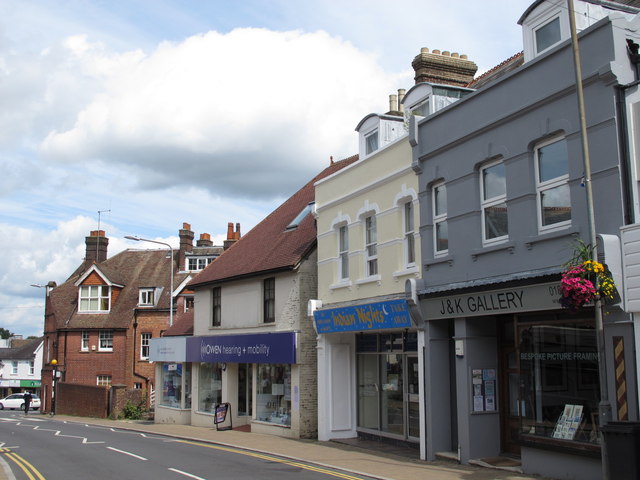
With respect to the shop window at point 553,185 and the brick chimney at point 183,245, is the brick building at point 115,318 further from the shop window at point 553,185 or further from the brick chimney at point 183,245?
the shop window at point 553,185

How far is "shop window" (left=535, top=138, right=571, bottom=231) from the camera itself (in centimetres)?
1241

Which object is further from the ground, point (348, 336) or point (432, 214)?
point (432, 214)

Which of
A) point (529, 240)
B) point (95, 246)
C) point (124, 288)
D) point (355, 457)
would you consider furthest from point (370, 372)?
point (95, 246)

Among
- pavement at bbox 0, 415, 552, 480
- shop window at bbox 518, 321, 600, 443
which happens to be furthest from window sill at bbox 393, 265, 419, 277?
pavement at bbox 0, 415, 552, 480

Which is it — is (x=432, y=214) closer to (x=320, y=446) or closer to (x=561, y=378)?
(x=561, y=378)

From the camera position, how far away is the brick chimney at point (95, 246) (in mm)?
51906

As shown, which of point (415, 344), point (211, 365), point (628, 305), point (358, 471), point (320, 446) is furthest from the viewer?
point (211, 365)

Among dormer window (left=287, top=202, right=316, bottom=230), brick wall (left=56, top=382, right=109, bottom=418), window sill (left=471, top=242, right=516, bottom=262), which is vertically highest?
dormer window (left=287, top=202, right=316, bottom=230)

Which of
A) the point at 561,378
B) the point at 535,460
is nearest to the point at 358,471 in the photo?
the point at 535,460

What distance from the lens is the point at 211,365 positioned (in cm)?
2820

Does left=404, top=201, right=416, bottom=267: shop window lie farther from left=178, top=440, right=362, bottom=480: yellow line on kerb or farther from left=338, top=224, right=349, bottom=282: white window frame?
left=178, top=440, right=362, bottom=480: yellow line on kerb

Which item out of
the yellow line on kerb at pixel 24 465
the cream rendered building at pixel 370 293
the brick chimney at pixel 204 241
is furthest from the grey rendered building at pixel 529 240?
the brick chimney at pixel 204 241

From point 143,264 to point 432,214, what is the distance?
37245 mm

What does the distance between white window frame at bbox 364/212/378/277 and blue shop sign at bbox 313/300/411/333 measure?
1.06 m
